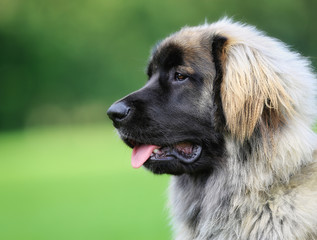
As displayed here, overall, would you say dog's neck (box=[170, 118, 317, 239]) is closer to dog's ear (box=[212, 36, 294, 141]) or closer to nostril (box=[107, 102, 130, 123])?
dog's ear (box=[212, 36, 294, 141])

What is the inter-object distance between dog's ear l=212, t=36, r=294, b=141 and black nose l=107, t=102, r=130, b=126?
25.7 inches

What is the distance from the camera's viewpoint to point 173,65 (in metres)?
3.78

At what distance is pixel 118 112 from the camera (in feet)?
11.9

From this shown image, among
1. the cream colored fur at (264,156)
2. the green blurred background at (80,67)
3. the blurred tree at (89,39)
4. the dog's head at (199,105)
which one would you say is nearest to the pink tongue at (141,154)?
the dog's head at (199,105)

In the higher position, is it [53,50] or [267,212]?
[267,212]

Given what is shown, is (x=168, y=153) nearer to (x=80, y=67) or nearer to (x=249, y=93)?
(x=249, y=93)

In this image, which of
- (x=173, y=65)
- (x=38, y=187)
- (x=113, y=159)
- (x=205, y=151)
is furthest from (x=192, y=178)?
(x=113, y=159)

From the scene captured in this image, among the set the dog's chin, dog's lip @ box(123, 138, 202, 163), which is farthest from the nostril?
dog's lip @ box(123, 138, 202, 163)

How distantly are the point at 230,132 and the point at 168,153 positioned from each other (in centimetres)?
49

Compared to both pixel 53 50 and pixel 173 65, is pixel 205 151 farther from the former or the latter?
pixel 53 50

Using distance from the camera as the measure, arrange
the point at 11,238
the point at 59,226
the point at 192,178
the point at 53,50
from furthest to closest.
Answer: the point at 53,50
the point at 59,226
the point at 11,238
the point at 192,178

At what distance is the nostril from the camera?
3.64m

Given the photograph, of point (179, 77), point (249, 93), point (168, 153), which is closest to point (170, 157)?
point (168, 153)

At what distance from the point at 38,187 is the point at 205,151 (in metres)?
6.94
